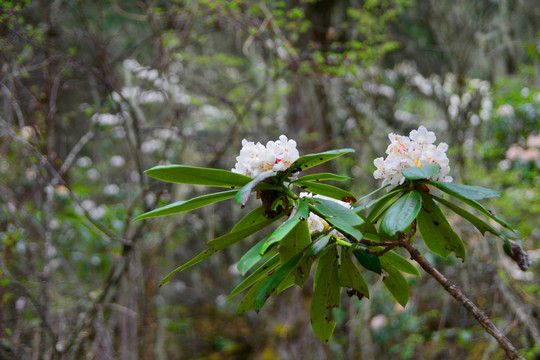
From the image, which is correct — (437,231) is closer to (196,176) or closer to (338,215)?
(338,215)

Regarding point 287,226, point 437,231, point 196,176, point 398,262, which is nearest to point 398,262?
point 398,262

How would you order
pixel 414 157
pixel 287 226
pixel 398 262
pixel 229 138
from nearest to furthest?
pixel 287 226, pixel 414 157, pixel 398 262, pixel 229 138

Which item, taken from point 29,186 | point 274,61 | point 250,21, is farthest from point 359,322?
Answer: point 29,186

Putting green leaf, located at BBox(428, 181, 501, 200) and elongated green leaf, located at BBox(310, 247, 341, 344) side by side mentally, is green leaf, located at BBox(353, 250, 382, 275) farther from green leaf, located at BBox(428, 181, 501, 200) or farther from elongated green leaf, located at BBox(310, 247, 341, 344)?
green leaf, located at BBox(428, 181, 501, 200)

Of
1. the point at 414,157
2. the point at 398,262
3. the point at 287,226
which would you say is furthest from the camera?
the point at 398,262

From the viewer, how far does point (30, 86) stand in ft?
9.36

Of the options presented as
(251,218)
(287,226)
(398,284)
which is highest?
(251,218)

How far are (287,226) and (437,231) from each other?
0.33 metres

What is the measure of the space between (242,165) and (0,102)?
2.64 metres

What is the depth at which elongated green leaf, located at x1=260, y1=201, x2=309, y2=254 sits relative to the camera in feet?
2.23

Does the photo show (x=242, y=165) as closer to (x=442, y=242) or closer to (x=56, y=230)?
(x=442, y=242)

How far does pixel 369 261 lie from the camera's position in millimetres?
773

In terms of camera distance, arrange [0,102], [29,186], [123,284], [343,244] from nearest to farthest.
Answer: [343,244] < [123,284] < [0,102] < [29,186]

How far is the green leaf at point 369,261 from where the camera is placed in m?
0.76
